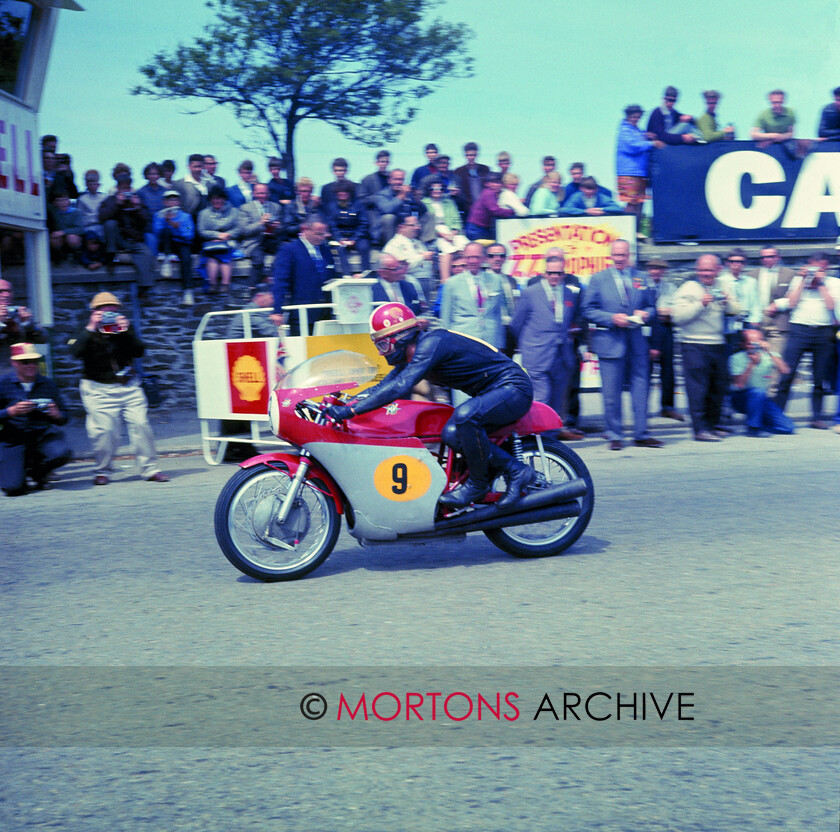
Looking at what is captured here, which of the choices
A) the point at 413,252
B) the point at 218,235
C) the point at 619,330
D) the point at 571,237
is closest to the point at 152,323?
the point at 218,235

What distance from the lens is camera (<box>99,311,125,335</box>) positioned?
1009 cm

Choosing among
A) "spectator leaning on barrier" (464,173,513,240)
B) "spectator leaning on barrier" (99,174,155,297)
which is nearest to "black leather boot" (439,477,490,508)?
"spectator leaning on barrier" (464,173,513,240)

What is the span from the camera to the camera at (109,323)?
1009 cm

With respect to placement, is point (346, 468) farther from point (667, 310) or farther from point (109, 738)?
point (667, 310)

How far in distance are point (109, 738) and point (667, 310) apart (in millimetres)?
9404

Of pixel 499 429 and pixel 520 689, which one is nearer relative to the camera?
pixel 520 689

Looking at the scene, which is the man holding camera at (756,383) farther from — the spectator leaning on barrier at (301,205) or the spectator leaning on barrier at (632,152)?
the spectator leaning on barrier at (301,205)

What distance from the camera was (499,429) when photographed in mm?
6539

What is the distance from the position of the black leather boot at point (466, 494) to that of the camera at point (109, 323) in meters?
4.95

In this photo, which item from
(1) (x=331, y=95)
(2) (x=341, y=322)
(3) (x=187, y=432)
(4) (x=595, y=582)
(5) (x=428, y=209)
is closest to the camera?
(4) (x=595, y=582)

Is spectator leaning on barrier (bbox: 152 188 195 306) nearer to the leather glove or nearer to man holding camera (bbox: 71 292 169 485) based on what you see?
man holding camera (bbox: 71 292 169 485)

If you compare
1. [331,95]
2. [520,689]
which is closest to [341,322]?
[520,689]

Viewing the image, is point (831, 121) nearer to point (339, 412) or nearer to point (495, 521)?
point (495, 521)

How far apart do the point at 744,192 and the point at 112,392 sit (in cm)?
1046
